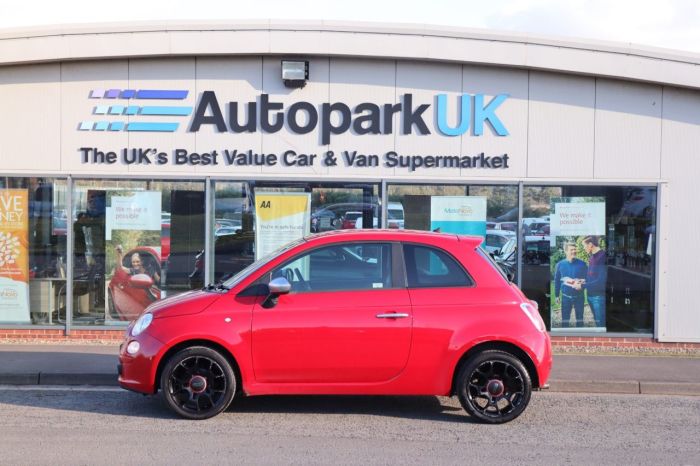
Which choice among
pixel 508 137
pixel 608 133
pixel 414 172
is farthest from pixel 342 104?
pixel 608 133

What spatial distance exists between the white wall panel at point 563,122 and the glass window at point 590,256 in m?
0.34

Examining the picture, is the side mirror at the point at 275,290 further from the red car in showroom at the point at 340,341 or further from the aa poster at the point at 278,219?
the aa poster at the point at 278,219

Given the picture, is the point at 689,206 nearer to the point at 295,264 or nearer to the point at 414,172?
the point at 414,172

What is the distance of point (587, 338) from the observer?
12.1 metres

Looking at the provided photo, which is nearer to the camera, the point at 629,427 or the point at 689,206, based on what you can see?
the point at 629,427

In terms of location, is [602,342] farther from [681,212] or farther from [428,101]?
[428,101]

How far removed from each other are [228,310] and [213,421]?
3.40 feet

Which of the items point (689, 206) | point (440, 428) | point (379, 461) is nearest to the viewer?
point (379, 461)

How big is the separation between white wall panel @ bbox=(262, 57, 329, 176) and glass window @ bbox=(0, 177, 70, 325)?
10.2ft

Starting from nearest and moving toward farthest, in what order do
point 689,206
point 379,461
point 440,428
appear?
point 379,461 < point 440,428 < point 689,206

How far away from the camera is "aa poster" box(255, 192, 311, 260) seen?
1208cm

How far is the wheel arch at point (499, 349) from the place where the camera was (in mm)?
7902

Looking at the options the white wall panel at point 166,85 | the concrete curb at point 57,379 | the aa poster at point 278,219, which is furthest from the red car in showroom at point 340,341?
the white wall panel at point 166,85

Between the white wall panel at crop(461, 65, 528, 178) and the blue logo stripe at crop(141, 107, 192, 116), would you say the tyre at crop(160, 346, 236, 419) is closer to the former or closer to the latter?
the blue logo stripe at crop(141, 107, 192, 116)
